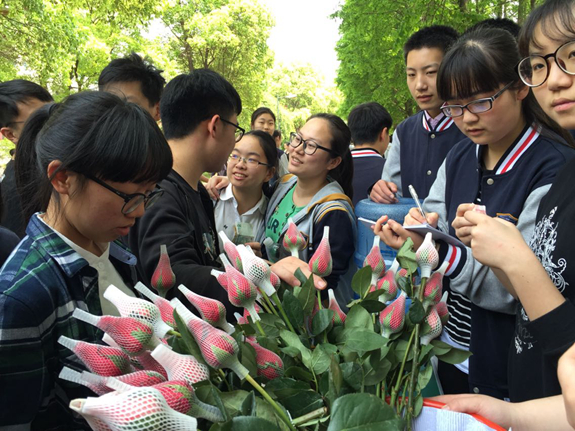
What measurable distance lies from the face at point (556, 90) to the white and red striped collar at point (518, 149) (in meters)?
0.60

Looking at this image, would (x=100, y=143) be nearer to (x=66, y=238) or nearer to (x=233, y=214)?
(x=66, y=238)

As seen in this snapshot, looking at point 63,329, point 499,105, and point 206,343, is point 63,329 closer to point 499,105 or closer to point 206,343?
point 206,343

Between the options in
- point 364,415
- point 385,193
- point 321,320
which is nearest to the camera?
point 364,415

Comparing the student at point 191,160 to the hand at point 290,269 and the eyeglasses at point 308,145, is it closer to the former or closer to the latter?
the eyeglasses at point 308,145

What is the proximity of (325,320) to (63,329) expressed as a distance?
2.53 feet

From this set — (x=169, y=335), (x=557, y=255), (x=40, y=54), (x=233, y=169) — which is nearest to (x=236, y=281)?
(x=169, y=335)

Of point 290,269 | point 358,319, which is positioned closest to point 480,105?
point 290,269

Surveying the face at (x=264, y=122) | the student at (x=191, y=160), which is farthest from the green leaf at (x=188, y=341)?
the face at (x=264, y=122)

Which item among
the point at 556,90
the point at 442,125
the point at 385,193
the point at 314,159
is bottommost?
the point at 385,193

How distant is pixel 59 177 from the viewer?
1.33 metres

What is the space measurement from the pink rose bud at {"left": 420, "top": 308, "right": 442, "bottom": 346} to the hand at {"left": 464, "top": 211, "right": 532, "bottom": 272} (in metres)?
0.36

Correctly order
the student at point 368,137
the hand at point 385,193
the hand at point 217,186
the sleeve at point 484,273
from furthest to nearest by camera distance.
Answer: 1. the student at point 368,137
2. the hand at point 217,186
3. the hand at point 385,193
4. the sleeve at point 484,273

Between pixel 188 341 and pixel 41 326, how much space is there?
26.2 inches

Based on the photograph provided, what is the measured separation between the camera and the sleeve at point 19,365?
3.66 feet
